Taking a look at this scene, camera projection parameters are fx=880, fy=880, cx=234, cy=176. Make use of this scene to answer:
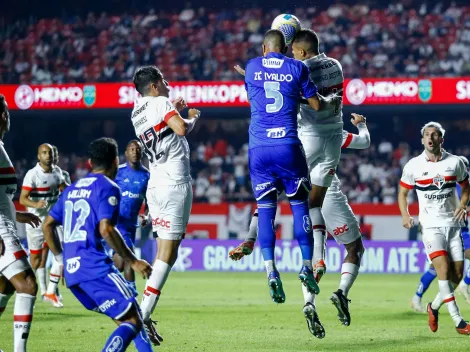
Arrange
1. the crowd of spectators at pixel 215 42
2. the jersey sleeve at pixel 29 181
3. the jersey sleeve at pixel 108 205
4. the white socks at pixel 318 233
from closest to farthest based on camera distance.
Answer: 1. the jersey sleeve at pixel 108 205
2. the white socks at pixel 318 233
3. the jersey sleeve at pixel 29 181
4. the crowd of spectators at pixel 215 42

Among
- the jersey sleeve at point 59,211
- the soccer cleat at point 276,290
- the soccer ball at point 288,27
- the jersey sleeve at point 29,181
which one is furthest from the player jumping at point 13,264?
the jersey sleeve at point 29,181

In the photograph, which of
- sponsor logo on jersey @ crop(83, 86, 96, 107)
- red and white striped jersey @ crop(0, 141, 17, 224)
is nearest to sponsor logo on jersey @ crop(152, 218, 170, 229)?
red and white striped jersey @ crop(0, 141, 17, 224)

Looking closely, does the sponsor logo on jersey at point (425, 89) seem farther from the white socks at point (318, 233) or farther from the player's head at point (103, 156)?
the player's head at point (103, 156)

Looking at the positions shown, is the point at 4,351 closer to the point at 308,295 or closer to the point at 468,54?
the point at 308,295

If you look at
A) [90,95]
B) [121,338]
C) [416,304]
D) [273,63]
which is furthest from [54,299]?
[90,95]

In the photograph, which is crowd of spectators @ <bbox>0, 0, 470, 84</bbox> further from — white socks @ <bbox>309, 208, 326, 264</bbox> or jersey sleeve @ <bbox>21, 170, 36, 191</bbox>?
white socks @ <bbox>309, 208, 326, 264</bbox>

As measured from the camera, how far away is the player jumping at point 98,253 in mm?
6434

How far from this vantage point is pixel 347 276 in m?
9.62

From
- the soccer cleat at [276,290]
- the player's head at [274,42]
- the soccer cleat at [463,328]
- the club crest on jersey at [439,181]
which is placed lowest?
the soccer cleat at [463,328]

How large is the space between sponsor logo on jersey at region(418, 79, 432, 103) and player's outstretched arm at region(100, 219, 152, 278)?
22604mm

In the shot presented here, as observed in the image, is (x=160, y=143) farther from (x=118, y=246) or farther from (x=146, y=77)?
(x=118, y=246)

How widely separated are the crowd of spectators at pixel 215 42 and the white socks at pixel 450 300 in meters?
18.8

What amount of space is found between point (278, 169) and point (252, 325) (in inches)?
144

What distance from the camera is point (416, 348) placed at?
8.84 meters
